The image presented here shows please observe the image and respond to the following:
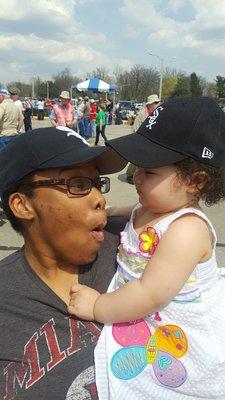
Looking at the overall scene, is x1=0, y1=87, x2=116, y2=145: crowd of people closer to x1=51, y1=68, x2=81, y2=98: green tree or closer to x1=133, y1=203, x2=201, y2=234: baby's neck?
x1=133, y1=203, x2=201, y2=234: baby's neck

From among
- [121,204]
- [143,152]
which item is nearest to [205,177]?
[143,152]

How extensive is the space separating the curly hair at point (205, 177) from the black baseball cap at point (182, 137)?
0.02 m

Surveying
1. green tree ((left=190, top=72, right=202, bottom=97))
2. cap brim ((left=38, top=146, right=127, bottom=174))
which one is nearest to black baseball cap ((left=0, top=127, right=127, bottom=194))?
cap brim ((left=38, top=146, right=127, bottom=174))

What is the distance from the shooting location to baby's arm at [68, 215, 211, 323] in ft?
4.56

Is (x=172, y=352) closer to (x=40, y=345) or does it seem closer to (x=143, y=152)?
(x=40, y=345)

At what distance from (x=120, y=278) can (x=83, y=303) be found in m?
0.18

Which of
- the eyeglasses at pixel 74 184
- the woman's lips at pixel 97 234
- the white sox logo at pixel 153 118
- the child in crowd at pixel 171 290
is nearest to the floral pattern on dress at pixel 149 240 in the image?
the child in crowd at pixel 171 290

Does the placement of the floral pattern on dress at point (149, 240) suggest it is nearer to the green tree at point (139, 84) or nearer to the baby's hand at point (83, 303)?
the baby's hand at point (83, 303)

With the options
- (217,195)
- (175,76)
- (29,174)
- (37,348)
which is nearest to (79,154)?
(29,174)

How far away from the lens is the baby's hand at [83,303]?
144cm

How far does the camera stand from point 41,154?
1423 millimetres

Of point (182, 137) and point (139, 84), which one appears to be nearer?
point (182, 137)

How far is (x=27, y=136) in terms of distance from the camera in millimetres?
1492

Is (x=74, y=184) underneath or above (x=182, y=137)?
underneath
